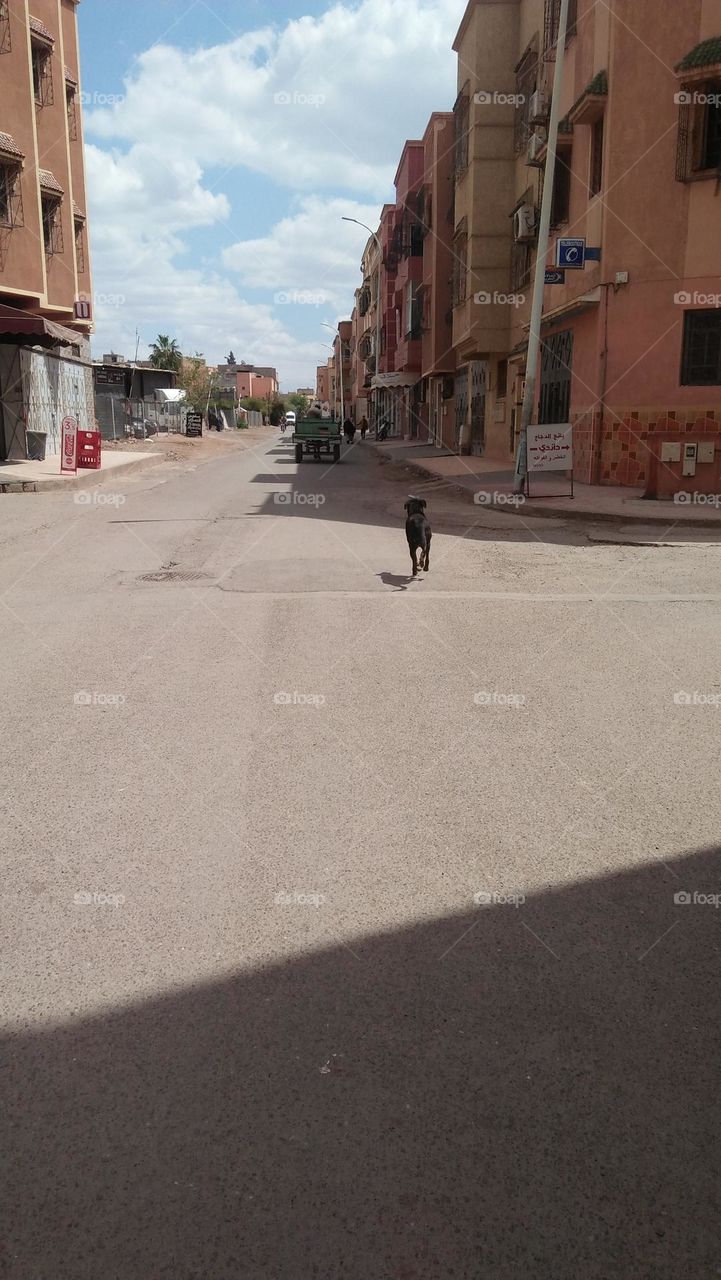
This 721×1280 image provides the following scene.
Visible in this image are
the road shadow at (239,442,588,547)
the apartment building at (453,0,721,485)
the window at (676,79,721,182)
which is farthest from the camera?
the apartment building at (453,0,721,485)

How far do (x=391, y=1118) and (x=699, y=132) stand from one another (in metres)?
19.5

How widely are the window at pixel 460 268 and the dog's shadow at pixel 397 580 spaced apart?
22881mm

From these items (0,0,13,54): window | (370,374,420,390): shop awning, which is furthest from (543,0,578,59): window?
(370,374,420,390): shop awning

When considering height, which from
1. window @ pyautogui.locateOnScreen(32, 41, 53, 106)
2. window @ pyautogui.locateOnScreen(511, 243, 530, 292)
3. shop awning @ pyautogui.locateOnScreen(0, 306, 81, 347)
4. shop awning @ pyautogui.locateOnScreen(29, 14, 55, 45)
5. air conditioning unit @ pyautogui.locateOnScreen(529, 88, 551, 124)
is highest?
shop awning @ pyautogui.locateOnScreen(29, 14, 55, 45)

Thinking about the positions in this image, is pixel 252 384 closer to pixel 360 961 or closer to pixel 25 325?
pixel 25 325

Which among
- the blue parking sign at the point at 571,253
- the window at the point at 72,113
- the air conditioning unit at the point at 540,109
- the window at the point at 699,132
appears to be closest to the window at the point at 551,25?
the air conditioning unit at the point at 540,109

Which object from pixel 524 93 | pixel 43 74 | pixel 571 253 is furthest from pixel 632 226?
pixel 43 74

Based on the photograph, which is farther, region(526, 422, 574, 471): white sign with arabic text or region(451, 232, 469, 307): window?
region(451, 232, 469, 307): window

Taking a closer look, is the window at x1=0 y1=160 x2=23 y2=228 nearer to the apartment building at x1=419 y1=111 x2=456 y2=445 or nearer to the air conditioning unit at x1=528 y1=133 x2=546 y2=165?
the air conditioning unit at x1=528 y1=133 x2=546 y2=165

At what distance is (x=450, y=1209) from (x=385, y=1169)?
18 centimetres

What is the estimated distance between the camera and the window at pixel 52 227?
2958 centimetres

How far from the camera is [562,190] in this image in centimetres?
2241

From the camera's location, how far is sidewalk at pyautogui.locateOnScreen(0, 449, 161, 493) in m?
20.2

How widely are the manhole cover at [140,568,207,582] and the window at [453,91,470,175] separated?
2413 centimetres
